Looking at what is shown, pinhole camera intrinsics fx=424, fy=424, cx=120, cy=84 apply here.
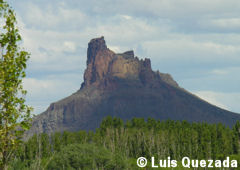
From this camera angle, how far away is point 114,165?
323ft

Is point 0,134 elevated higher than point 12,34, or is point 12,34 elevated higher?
point 12,34

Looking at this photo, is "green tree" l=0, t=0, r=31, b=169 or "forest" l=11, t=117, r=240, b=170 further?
"forest" l=11, t=117, r=240, b=170

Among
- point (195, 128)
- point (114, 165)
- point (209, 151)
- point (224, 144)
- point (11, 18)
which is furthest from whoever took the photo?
point (195, 128)

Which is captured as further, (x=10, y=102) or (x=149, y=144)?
(x=149, y=144)

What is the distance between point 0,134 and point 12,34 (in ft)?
12.9

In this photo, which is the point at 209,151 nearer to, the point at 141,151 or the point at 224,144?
the point at 224,144

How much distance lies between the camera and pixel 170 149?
136 metres

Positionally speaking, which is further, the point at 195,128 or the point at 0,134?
the point at 195,128

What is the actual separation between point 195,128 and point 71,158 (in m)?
60.9

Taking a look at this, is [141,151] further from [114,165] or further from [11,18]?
[11,18]

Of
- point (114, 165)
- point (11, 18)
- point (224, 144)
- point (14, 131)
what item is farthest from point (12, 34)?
point (224, 144)

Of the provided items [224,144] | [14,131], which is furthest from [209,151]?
[14,131]

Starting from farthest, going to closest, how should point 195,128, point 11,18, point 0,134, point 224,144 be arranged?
point 195,128
point 224,144
point 11,18
point 0,134

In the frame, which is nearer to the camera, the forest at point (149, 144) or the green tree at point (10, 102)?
the green tree at point (10, 102)
